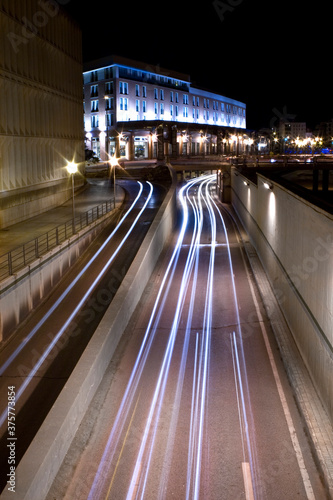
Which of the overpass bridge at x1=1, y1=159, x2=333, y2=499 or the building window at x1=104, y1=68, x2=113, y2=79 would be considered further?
the building window at x1=104, y1=68, x2=113, y2=79

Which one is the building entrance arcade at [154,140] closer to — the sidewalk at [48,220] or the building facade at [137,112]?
the building facade at [137,112]

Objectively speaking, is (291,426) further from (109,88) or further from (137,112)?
(137,112)

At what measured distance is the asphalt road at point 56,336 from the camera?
37.5 feet

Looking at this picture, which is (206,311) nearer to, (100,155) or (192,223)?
(192,223)

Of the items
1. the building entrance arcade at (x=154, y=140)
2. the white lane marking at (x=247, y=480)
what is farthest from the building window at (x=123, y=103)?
the white lane marking at (x=247, y=480)

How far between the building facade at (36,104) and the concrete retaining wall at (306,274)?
14.5m

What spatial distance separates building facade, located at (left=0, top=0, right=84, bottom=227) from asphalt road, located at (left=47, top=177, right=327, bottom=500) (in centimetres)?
1345

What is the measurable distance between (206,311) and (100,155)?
219 ft

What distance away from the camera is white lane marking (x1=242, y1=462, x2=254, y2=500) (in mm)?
7457

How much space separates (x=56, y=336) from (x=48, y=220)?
43.7 ft

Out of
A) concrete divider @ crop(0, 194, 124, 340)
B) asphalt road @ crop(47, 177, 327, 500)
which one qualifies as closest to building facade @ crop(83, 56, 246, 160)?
concrete divider @ crop(0, 194, 124, 340)

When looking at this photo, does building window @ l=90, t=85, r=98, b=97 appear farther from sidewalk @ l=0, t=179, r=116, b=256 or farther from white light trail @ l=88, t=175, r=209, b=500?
white light trail @ l=88, t=175, r=209, b=500

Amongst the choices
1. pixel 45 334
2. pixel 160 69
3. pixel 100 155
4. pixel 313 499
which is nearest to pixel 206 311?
pixel 45 334

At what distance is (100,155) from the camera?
262 ft
